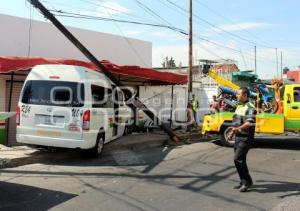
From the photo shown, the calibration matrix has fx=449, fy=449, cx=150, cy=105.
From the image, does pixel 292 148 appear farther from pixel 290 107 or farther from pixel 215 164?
pixel 215 164

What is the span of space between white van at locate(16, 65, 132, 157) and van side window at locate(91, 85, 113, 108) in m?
0.06


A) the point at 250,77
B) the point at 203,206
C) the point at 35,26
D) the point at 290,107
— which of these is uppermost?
the point at 35,26

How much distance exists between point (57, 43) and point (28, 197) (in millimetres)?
11845

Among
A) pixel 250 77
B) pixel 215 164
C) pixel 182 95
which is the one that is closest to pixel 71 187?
pixel 215 164

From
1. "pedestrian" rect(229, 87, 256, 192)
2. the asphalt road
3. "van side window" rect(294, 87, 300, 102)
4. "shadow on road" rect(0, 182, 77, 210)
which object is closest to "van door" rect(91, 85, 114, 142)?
the asphalt road

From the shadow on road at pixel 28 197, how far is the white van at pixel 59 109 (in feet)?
8.59

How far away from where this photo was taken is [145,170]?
10.3 m

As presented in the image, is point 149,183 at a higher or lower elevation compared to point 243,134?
lower

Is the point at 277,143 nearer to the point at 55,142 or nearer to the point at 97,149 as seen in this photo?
the point at 97,149

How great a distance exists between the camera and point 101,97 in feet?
Result: 40.1

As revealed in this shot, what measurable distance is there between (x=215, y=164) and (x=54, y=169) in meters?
4.04

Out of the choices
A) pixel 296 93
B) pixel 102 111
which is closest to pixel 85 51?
pixel 102 111

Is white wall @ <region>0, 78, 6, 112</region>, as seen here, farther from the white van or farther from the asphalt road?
the asphalt road

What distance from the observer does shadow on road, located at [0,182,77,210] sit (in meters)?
6.85
